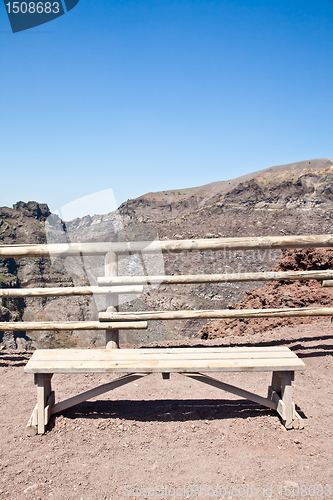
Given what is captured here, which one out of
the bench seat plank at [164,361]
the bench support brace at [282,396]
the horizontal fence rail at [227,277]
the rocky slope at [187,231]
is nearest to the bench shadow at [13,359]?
the rocky slope at [187,231]

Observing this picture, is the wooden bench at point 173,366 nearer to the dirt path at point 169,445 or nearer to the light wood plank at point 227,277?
the dirt path at point 169,445

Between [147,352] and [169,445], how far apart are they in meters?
0.64

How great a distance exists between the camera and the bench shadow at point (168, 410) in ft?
8.26

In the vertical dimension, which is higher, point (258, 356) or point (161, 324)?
point (258, 356)

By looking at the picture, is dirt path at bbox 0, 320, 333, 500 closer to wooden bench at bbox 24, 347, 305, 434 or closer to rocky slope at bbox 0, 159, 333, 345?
wooden bench at bbox 24, 347, 305, 434

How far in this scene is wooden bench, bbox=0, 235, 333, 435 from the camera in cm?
221

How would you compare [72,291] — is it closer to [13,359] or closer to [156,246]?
[156,246]

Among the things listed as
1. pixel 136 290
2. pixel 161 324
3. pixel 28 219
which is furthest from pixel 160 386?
pixel 28 219

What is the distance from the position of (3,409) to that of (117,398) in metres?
0.95

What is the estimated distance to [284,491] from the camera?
1727mm

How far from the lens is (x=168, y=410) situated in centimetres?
264

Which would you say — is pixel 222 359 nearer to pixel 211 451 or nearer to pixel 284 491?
pixel 211 451

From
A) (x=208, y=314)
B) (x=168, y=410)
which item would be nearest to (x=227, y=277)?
(x=208, y=314)

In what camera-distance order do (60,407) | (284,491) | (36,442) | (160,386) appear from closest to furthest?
(284,491)
(36,442)
(60,407)
(160,386)
